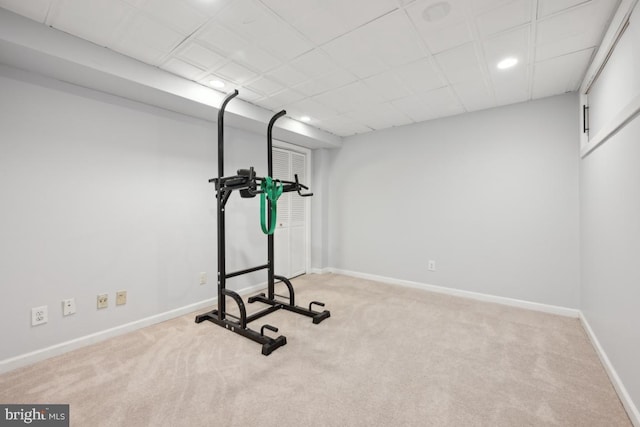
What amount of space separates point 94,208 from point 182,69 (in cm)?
142

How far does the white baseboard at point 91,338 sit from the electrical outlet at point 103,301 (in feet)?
0.74

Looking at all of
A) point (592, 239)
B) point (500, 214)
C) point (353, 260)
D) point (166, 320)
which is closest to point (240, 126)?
point (166, 320)

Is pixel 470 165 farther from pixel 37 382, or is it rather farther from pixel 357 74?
pixel 37 382

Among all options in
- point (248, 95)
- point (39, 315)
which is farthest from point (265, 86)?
point (39, 315)

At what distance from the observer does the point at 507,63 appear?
2303 millimetres

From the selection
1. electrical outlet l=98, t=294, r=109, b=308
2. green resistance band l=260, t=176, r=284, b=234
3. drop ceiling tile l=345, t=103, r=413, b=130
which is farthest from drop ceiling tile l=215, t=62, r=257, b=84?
electrical outlet l=98, t=294, r=109, b=308

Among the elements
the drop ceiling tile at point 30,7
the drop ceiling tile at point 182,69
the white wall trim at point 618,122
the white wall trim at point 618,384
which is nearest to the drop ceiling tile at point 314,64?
the drop ceiling tile at point 182,69

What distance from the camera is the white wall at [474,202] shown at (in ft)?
9.67

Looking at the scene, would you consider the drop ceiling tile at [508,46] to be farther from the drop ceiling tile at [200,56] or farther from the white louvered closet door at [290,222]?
the white louvered closet door at [290,222]

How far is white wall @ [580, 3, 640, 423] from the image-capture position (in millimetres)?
1504

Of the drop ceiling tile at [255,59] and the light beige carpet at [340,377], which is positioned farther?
the drop ceiling tile at [255,59]

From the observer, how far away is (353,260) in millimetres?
4562

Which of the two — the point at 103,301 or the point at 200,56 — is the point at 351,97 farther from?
the point at 103,301

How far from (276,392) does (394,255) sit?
111 inches
